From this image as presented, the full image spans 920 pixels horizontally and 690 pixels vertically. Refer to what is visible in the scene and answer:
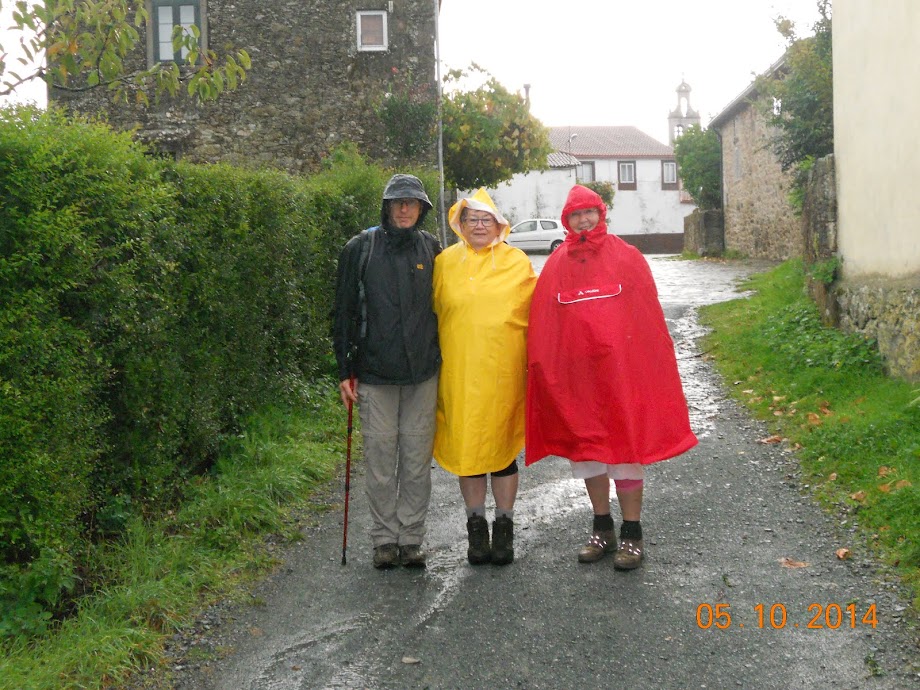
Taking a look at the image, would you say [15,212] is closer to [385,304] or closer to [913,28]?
[385,304]

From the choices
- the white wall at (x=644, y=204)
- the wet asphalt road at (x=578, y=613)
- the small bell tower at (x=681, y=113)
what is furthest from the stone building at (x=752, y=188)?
the small bell tower at (x=681, y=113)

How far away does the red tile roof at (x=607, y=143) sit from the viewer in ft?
192

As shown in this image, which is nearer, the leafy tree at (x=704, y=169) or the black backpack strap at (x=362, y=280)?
the black backpack strap at (x=362, y=280)

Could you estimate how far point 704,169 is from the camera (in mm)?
30203

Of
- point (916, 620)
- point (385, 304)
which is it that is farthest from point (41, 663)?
point (916, 620)

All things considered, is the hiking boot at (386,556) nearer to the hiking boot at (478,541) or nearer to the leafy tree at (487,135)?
the hiking boot at (478,541)

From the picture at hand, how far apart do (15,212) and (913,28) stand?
21.2 ft

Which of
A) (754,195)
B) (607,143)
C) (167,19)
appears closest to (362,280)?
(167,19)

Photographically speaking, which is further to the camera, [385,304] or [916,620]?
[385,304]

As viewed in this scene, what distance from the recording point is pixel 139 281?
4.73 meters

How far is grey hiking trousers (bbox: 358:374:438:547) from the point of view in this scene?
15.9 ft

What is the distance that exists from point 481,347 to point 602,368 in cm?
61
